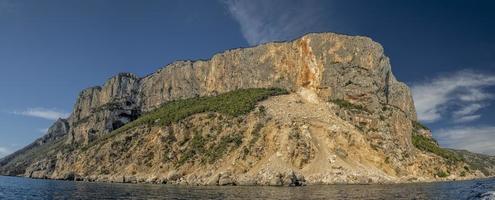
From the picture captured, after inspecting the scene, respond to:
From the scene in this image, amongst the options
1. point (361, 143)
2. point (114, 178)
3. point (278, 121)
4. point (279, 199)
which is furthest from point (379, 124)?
point (279, 199)

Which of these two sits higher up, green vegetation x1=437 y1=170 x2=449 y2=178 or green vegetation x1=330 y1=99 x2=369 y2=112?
green vegetation x1=330 y1=99 x2=369 y2=112

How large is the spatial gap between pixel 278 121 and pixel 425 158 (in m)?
62.5

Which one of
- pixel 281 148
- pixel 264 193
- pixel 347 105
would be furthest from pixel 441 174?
pixel 264 193

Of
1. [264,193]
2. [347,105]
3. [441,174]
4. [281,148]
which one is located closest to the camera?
[264,193]

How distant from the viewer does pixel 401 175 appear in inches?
6353

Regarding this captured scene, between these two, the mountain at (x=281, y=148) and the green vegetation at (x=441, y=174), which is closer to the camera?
the mountain at (x=281, y=148)

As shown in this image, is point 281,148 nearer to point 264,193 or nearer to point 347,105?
point 347,105

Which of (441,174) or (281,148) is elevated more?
(281,148)

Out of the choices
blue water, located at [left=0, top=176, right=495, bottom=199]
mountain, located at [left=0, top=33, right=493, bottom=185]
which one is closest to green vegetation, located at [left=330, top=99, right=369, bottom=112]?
mountain, located at [left=0, top=33, right=493, bottom=185]

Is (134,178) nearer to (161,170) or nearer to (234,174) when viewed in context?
(161,170)

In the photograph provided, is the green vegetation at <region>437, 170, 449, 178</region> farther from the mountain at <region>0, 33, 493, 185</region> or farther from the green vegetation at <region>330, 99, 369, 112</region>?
the green vegetation at <region>330, 99, 369, 112</region>

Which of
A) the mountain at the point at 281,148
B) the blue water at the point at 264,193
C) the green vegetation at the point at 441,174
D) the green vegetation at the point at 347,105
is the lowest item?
the blue water at the point at 264,193

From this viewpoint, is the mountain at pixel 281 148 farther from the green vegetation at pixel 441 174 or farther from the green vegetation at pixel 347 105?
the green vegetation at pixel 441 174

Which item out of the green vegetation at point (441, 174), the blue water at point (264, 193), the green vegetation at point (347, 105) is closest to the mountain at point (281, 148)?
the green vegetation at point (347, 105)
